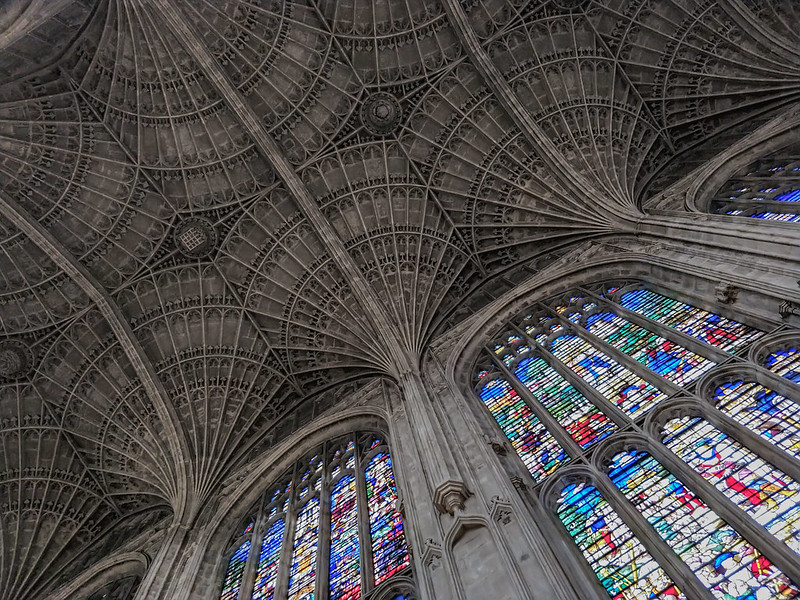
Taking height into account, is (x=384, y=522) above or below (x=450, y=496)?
above

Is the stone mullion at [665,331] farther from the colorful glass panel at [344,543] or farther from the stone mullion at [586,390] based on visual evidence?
the colorful glass panel at [344,543]

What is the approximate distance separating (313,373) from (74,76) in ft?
30.9

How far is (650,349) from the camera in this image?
10539 mm

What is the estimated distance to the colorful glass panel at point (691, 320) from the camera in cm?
945

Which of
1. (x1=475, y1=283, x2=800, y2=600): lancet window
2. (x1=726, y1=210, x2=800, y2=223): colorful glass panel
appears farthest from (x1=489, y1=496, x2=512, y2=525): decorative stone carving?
(x1=726, y1=210, x2=800, y2=223): colorful glass panel

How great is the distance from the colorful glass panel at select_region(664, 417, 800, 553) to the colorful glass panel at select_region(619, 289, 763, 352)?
1727mm

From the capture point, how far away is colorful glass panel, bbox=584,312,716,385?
9.42 m

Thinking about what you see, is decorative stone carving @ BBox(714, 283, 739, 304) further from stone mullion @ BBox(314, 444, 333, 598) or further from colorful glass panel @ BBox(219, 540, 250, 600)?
colorful glass panel @ BBox(219, 540, 250, 600)

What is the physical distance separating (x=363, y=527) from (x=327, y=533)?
0.91 metres

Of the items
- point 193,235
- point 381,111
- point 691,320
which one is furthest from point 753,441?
point 193,235

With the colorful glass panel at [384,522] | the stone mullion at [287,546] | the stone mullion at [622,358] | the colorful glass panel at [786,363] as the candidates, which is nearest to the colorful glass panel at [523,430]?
the stone mullion at [622,358]

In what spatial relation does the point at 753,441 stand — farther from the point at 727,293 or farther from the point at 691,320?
the point at 691,320

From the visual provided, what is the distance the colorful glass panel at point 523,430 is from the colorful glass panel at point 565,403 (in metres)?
0.31

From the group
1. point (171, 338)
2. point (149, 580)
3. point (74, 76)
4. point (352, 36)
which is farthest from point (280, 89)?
point (149, 580)
